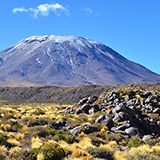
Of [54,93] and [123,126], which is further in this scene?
[54,93]

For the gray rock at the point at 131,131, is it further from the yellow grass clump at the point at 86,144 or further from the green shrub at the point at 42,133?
the green shrub at the point at 42,133

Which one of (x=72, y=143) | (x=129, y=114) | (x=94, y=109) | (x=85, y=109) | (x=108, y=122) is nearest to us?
(x=72, y=143)

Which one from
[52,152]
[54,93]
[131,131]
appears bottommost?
[54,93]

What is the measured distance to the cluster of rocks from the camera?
899 inches

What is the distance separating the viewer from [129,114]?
27531mm

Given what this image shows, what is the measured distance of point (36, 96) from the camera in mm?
130000

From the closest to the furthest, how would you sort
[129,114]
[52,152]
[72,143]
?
1. [52,152]
2. [72,143]
3. [129,114]

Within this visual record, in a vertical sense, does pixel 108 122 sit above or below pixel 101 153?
above

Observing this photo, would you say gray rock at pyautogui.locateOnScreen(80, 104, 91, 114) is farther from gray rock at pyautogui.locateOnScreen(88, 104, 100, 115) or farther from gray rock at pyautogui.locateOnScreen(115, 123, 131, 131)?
gray rock at pyautogui.locateOnScreen(115, 123, 131, 131)

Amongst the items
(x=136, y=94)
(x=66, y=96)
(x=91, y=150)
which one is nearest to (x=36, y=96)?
(x=66, y=96)

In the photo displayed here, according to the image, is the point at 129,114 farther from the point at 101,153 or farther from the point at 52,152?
the point at 52,152

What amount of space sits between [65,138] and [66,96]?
98.1 meters

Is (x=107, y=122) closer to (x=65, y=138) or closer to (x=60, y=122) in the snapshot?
(x=60, y=122)

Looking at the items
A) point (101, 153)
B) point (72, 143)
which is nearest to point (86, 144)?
point (72, 143)
